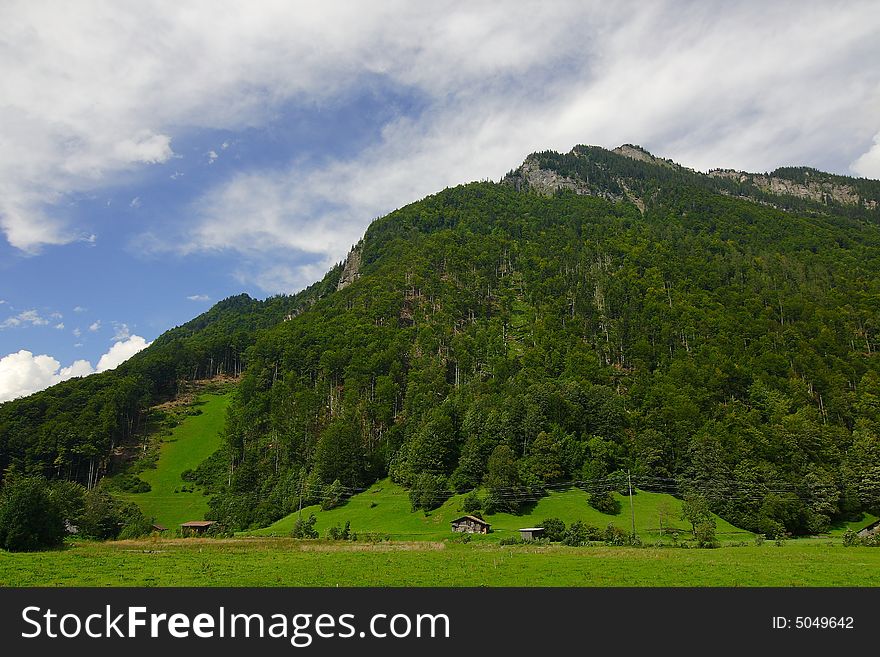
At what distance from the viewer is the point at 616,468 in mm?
104250

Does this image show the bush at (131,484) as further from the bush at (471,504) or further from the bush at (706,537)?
the bush at (706,537)

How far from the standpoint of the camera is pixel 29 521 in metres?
59.3

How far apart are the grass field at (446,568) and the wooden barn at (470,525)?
20.3 metres

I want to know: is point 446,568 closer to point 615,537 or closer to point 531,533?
point 615,537

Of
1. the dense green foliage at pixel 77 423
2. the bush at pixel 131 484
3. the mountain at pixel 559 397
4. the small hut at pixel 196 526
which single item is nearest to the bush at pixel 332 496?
the mountain at pixel 559 397

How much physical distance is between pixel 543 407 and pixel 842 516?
188 feet

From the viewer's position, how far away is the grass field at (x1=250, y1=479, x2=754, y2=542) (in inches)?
3155

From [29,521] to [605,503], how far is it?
81139 millimetres

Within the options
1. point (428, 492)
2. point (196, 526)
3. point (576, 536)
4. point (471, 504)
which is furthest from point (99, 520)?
point (576, 536)

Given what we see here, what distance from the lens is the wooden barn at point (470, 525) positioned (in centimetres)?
7900

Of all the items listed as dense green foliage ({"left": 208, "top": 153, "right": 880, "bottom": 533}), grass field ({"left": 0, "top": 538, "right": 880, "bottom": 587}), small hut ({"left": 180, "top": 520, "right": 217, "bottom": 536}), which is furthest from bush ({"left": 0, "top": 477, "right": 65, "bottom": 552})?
dense green foliage ({"left": 208, "top": 153, "right": 880, "bottom": 533})

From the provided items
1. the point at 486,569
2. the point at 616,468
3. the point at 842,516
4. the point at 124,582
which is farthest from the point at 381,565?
the point at 842,516
